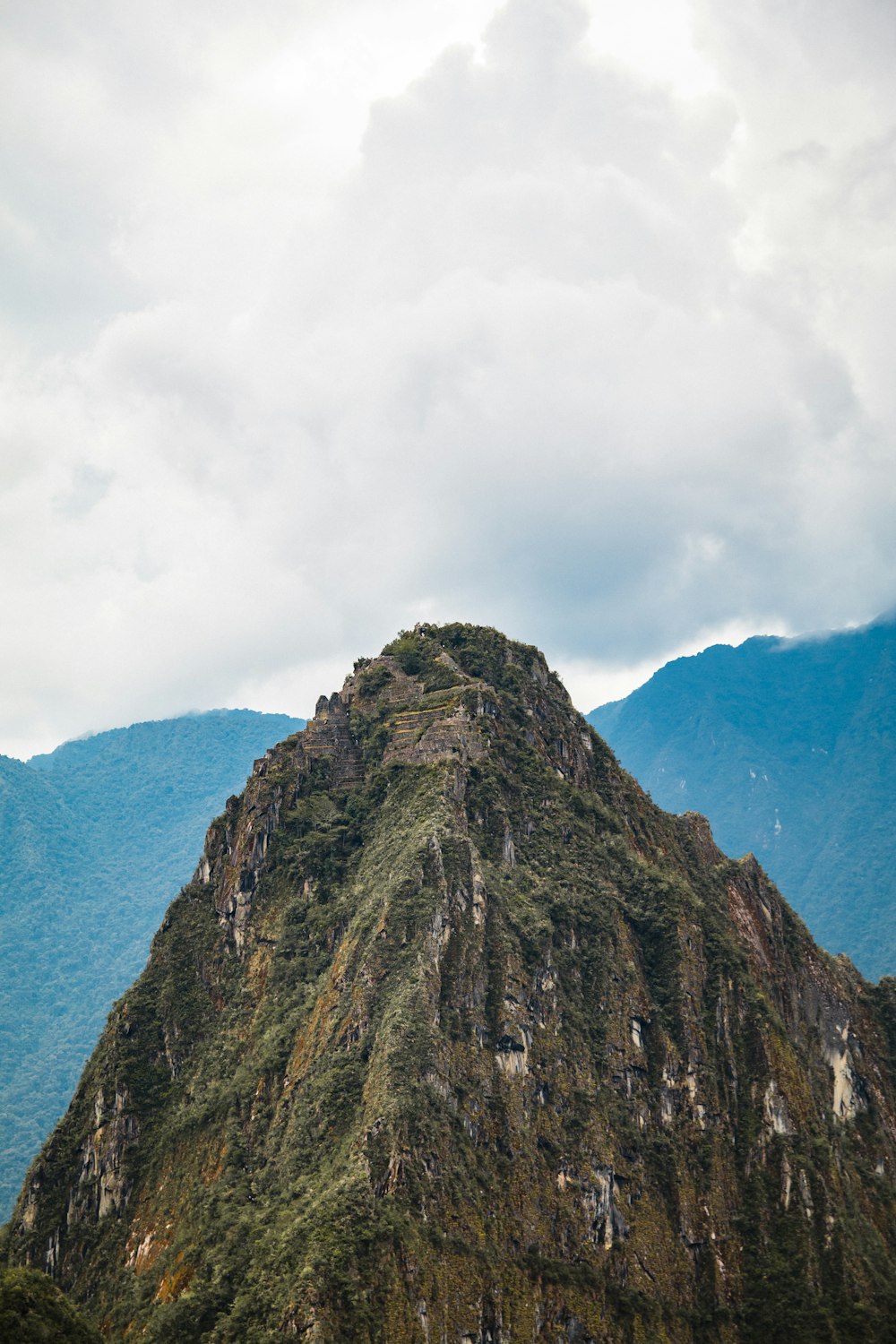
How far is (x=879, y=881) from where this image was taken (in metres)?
183

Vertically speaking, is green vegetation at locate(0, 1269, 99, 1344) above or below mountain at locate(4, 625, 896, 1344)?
below

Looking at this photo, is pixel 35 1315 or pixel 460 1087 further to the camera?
pixel 460 1087

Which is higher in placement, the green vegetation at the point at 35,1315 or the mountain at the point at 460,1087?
the mountain at the point at 460,1087

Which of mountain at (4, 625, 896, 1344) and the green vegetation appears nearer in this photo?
the green vegetation

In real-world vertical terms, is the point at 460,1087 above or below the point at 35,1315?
above

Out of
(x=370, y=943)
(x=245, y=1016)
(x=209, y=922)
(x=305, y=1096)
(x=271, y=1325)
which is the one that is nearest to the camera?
(x=271, y=1325)

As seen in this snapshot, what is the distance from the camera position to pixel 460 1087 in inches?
2813

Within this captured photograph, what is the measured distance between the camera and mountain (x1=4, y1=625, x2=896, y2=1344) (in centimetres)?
6519

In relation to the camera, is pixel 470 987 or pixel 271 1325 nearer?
pixel 271 1325

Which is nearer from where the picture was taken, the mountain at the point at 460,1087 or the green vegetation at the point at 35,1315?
the green vegetation at the point at 35,1315

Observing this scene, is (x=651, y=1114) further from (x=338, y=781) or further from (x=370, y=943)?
(x=338, y=781)

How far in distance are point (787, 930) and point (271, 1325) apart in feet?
227

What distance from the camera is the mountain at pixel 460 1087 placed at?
214ft

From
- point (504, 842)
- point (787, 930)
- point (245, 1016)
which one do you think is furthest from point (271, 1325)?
point (787, 930)
